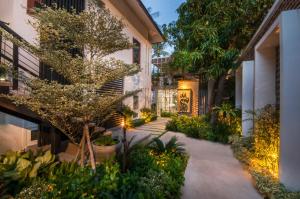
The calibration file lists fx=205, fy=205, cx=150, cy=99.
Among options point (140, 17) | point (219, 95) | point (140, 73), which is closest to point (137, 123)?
point (140, 73)

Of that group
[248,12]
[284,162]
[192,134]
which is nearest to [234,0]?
[248,12]

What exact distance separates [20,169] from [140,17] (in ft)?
32.8

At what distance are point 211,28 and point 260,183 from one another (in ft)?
20.6

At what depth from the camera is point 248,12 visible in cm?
804

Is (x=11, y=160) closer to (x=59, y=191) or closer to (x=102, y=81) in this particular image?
(x=59, y=191)

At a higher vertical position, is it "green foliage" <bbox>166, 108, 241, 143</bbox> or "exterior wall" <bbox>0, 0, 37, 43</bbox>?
"exterior wall" <bbox>0, 0, 37, 43</bbox>

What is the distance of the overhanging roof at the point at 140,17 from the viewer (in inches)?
374

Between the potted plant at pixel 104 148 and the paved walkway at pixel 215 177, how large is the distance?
195cm

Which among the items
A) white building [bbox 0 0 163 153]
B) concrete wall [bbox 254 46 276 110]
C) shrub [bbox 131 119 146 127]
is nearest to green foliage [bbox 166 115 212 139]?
shrub [bbox 131 119 146 127]

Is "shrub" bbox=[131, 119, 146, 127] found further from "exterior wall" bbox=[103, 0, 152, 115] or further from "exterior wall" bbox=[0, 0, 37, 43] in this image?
"exterior wall" bbox=[0, 0, 37, 43]

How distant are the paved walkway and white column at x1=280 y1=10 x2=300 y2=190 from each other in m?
0.72

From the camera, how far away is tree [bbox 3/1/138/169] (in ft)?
10.3

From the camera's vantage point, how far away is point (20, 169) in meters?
3.46

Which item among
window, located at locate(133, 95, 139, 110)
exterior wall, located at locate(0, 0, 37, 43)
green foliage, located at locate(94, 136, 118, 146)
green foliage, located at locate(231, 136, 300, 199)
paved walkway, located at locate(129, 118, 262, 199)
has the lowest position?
paved walkway, located at locate(129, 118, 262, 199)
